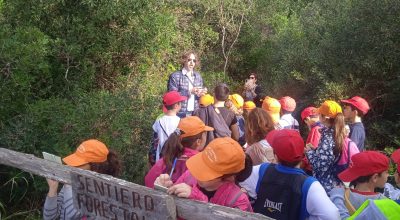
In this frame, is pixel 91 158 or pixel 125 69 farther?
pixel 125 69

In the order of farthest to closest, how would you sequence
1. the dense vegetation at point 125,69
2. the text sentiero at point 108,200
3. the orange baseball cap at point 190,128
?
the dense vegetation at point 125,69 < the orange baseball cap at point 190,128 < the text sentiero at point 108,200

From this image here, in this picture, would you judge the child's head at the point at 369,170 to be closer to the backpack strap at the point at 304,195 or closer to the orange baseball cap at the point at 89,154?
the backpack strap at the point at 304,195

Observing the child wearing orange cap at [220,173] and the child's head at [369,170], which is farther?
the child's head at [369,170]

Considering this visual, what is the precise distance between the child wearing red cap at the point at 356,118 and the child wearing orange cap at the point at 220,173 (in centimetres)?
271

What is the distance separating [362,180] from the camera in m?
3.41

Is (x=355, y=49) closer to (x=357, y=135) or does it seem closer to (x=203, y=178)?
(x=357, y=135)

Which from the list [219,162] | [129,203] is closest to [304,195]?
[219,162]

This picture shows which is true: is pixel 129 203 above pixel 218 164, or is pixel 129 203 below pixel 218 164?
below

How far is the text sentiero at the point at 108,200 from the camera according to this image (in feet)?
9.73

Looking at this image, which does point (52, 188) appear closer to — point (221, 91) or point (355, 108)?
point (221, 91)

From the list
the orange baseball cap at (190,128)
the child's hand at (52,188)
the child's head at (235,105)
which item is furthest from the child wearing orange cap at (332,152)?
the child's hand at (52,188)

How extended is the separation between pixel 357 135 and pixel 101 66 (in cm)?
587

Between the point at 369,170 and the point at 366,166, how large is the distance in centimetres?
4

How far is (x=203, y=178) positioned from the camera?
2.99 metres
